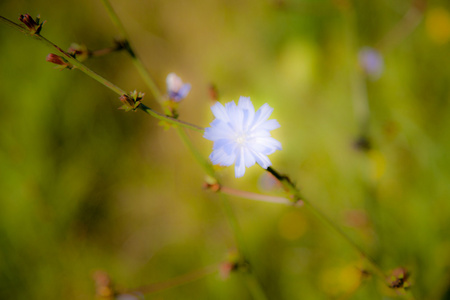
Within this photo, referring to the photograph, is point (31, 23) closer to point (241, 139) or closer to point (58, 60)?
point (58, 60)

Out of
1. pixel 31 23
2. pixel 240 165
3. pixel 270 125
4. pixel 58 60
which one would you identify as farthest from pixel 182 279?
pixel 31 23

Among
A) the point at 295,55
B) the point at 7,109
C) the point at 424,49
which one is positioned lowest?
the point at 7,109

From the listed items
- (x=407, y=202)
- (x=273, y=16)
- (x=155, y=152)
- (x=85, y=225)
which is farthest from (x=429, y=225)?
(x=85, y=225)

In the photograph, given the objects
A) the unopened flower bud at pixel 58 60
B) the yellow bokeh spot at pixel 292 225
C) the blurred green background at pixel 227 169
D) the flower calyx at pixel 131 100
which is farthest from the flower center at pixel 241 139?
the yellow bokeh spot at pixel 292 225

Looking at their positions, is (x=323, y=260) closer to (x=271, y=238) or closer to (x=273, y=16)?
(x=271, y=238)

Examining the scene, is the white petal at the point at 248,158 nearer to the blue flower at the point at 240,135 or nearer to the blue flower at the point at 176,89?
the blue flower at the point at 240,135

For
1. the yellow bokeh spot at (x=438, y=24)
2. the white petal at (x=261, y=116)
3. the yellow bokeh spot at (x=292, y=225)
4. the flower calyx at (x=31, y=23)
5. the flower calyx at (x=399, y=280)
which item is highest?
the yellow bokeh spot at (x=438, y=24)
